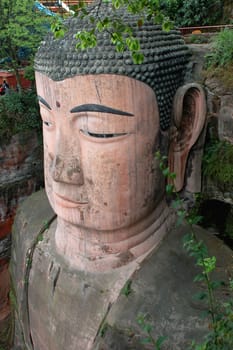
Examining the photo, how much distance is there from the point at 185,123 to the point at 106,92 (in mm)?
659

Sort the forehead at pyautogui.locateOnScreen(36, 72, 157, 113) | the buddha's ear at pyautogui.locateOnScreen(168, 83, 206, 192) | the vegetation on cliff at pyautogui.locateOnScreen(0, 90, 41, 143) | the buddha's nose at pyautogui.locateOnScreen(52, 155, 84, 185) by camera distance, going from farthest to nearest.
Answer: the vegetation on cliff at pyautogui.locateOnScreen(0, 90, 41, 143), the buddha's ear at pyautogui.locateOnScreen(168, 83, 206, 192), the buddha's nose at pyautogui.locateOnScreen(52, 155, 84, 185), the forehead at pyautogui.locateOnScreen(36, 72, 157, 113)

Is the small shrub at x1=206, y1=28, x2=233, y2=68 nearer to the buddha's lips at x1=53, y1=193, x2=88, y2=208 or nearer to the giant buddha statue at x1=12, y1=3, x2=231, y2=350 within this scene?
the giant buddha statue at x1=12, y1=3, x2=231, y2=350

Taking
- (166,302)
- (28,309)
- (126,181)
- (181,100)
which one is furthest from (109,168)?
(28,309)

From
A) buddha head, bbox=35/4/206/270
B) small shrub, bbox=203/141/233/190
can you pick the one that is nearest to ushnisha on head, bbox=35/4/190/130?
buddha head, bbox=35/4/206/270

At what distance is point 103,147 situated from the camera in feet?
7.48

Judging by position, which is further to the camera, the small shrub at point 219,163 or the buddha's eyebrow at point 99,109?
the small shrub at point 219,163

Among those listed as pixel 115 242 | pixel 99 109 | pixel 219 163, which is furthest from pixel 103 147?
pixel 219 163

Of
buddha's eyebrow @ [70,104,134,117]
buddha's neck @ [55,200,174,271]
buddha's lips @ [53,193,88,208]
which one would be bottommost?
buddha's neck @ [55,200,174,271]

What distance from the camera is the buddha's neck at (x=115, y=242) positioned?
2.54 m

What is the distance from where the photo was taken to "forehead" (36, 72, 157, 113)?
86.4 inches

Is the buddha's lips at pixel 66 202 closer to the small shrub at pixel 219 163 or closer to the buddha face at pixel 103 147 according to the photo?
the buddha face at pixel 103 147

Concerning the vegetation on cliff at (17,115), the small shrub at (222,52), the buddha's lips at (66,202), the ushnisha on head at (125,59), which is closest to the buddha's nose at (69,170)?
the buddha's lips at (66,202)

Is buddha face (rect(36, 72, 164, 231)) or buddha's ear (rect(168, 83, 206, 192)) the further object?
buddha's ear (rect(168, 83, 206, 192))

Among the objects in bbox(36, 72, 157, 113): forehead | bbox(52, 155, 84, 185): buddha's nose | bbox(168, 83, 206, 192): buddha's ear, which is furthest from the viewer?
bbox(168, 83, 206, 192): buddha's ear
